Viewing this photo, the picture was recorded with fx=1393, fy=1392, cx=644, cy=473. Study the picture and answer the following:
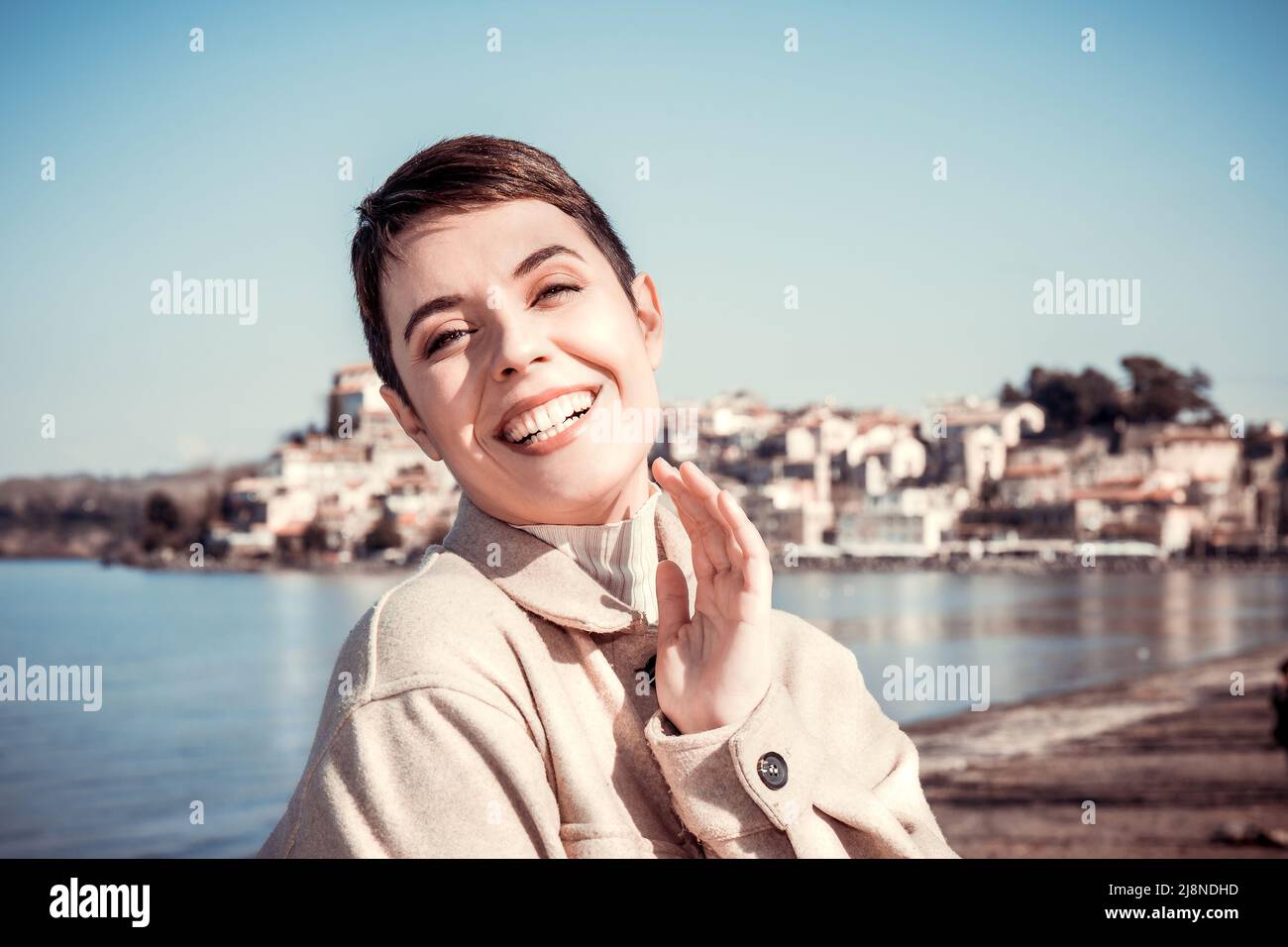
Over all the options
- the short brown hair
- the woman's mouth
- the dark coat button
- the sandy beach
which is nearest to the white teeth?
the woman's mouth

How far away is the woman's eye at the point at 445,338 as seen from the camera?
0.90m

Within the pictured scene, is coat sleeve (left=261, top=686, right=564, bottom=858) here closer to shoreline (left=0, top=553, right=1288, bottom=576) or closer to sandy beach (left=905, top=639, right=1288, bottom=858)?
sandy beach (left=905, top=639, right=1288, bottom=858)

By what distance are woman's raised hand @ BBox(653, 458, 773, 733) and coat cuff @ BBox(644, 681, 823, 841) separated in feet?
0.04

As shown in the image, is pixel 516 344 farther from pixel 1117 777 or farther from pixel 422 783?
pixel 1117 777

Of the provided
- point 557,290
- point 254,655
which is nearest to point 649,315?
point 557,290

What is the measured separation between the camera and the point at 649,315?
3.39ft

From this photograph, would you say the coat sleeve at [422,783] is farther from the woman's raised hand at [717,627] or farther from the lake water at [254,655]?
the lake water at [254,655]

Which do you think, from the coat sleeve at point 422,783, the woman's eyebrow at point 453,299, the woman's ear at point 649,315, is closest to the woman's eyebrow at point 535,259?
the woman's eyebrow at point 453,299
